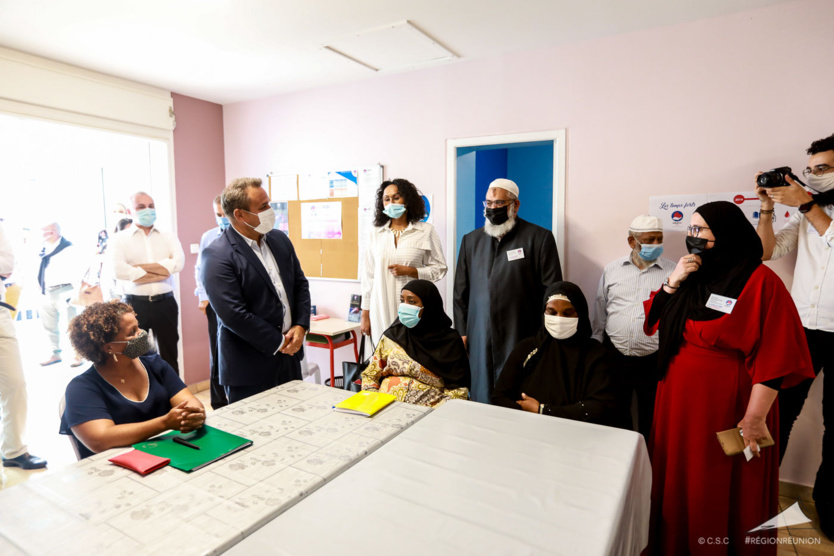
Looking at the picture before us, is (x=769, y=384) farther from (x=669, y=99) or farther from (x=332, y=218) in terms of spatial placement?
(x=332, y=218)

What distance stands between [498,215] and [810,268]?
1.55m

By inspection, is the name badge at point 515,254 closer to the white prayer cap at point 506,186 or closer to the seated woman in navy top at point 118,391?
the white prayer cap at point 506,186

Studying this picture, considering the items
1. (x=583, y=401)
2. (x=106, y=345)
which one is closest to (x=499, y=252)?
(x=583, y=401)

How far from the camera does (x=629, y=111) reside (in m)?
2.85

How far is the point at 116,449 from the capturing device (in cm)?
135

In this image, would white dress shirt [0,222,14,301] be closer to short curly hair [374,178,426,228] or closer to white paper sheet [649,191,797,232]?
short curly hair [374,178,426,228]

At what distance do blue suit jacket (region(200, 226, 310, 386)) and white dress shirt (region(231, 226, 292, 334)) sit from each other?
0.10 ft

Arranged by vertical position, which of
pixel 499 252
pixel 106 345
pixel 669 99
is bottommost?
pixel 106 345

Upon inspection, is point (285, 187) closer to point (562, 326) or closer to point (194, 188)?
point (194, 188)

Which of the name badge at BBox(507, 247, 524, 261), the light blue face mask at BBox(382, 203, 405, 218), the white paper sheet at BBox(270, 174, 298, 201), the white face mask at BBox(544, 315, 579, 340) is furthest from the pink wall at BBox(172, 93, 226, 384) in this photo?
the white face mask at BBox(544, 315, 579, 340)

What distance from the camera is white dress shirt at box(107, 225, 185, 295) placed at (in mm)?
3129

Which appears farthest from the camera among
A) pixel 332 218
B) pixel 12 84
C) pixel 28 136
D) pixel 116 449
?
pixel 28 136

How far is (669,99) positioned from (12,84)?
Answer: 4.24 m

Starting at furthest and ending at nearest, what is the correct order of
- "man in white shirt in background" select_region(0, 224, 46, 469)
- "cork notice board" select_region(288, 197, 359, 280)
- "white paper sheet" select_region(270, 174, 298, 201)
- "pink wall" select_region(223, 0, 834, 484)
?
"white paper sheet" select_region(270, 174, 298, 201) < "cork notice board" select_region(288, 197, 359, 280) < "man in white shirt in background" select_region(0, 224, 46, 469) < "pink wall" select_region(223, 0, 834, 484)
